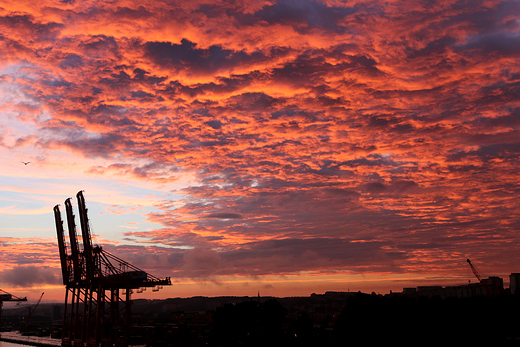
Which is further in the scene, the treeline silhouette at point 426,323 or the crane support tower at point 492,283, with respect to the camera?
the crane support tower at point 492,283

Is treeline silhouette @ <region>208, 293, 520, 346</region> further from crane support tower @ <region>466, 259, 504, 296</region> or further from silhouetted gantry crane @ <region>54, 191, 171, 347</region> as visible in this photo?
crane support tower @ <region>466, 259, 504, 296</region>

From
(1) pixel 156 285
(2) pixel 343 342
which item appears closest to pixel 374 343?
(2) pixel 343 342

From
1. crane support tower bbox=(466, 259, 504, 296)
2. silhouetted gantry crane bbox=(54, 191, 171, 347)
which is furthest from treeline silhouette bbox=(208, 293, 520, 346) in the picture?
crane support tower bbox=(466, 259, 504, 296)

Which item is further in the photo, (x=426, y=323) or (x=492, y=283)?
(x=492, y=283)

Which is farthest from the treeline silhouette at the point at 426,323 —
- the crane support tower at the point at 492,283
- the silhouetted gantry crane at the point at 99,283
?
the crane support tower at the point at 492,283

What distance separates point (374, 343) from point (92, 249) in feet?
235

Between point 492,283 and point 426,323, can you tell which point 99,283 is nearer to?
point 426,323

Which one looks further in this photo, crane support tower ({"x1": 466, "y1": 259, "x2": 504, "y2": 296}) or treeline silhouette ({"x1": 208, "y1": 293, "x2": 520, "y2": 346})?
crane support tower ({"x1": 466, "y1": 259, "x2": 504, "y2": 296})

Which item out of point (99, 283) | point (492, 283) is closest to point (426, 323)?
point (99, 283)

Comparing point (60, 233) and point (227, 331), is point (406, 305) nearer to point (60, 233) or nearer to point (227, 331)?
point (227, 331)

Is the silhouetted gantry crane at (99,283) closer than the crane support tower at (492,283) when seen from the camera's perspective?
Yes

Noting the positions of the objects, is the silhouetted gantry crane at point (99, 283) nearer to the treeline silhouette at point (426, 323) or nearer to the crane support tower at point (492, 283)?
the treeline silhouette at point (426, 323)

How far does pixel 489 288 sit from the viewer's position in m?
188

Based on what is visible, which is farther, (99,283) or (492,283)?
(492,283)
